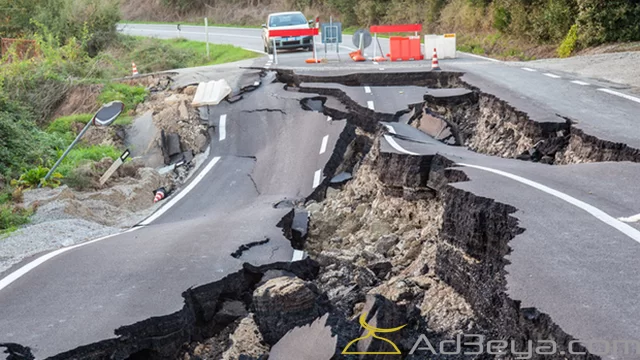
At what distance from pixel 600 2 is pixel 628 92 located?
919cm

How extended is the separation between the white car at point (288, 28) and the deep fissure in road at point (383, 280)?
17.1m

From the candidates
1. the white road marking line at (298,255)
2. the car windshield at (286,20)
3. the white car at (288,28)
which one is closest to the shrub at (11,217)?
the white road marking line at (298,255)

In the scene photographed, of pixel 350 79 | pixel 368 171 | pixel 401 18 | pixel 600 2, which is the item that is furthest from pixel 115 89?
pixel 401 18

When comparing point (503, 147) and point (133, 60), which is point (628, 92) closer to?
point (503, 147)

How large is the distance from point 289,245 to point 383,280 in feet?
4.99

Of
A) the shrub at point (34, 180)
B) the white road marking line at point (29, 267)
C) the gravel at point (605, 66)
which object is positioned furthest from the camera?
the gravel at point (605, 66)

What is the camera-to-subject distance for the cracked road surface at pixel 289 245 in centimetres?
541

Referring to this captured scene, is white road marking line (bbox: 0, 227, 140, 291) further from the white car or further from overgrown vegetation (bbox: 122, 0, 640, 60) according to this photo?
the white car

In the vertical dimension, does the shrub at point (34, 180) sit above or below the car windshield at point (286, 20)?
below

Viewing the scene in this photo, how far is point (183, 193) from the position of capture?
13500mm

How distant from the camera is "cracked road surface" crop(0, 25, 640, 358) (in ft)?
17.7

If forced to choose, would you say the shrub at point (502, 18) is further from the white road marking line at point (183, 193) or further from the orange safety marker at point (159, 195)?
the orange safety marker at point (159, 195)

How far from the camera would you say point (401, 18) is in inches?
1451

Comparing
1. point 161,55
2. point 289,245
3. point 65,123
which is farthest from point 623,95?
point 161,55
